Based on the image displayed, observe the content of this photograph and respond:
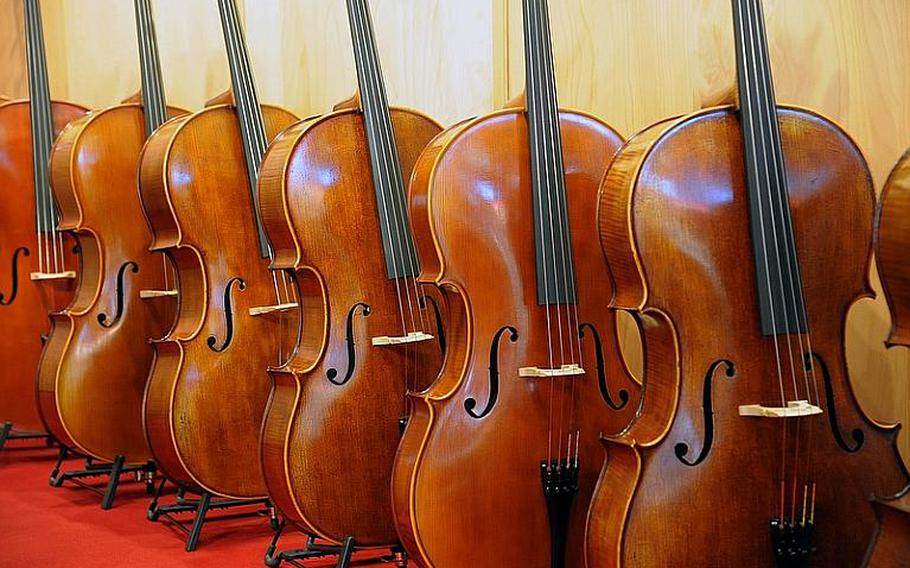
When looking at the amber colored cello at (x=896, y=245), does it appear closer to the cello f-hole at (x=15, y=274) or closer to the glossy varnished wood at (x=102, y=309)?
the glossy varnished wood at (x=102, y=309)

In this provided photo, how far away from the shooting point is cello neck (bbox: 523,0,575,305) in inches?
115

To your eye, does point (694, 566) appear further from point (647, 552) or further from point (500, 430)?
point (500, 430)

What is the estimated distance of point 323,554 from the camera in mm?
3498

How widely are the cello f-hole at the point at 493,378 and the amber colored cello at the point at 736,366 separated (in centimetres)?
42

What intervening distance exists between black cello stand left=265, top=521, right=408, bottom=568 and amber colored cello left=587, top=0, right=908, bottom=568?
1.03 metres

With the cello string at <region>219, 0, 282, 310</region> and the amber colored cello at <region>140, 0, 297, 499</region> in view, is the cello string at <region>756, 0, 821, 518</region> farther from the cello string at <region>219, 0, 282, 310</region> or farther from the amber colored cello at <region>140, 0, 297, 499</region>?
the cello string at <region>219, 0, 282, 310</region>

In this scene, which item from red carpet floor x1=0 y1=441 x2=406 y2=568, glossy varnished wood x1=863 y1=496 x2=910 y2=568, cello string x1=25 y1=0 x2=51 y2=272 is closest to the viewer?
glossy varnished wood x1=863 y1=496 x2=910 y2=568

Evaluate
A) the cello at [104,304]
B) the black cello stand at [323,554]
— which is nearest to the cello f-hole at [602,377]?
the black cello stand at [323,554]

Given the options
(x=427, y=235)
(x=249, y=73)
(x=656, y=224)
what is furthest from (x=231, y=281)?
(x=656, y=224)

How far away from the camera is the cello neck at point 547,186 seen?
2.92m

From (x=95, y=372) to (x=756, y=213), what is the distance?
2871 mm

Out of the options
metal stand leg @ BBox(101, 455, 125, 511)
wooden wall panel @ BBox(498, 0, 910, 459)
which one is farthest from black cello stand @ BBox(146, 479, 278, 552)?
wooden wall panel @ BBox(498, 0, 910, 459)

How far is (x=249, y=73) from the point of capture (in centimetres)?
411

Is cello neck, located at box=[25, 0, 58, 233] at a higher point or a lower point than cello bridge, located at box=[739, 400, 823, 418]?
higher
